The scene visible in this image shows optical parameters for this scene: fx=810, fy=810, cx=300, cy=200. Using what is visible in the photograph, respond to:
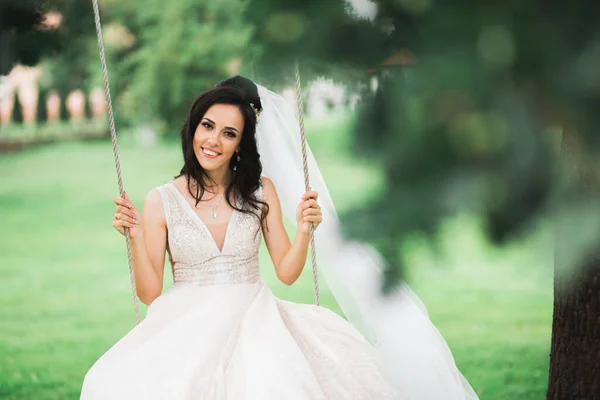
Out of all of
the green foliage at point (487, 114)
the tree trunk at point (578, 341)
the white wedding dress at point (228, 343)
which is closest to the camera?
the green foliage at point (487, 114)

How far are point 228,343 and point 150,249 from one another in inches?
16.7

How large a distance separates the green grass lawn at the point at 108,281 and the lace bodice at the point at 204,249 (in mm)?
364

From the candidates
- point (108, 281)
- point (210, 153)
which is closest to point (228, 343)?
point (210, 153)

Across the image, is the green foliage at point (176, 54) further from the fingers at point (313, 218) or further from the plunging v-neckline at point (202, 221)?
the fingers at point (313, 218)

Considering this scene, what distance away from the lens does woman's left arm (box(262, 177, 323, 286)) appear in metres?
2.30

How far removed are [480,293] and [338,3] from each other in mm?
6698

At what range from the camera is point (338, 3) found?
83cm

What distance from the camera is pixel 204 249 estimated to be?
2.46m

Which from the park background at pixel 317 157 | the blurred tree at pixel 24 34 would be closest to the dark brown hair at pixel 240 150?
the park background at pixel 317 157

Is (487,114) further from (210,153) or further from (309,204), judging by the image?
(210,153)

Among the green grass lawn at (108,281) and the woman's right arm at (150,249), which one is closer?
the green grass lawn at (108,281)

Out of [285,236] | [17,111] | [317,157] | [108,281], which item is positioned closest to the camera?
[285,236]

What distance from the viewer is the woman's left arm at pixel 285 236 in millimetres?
2297

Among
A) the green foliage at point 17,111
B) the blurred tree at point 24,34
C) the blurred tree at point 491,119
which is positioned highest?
the green foliage at point 17,111
